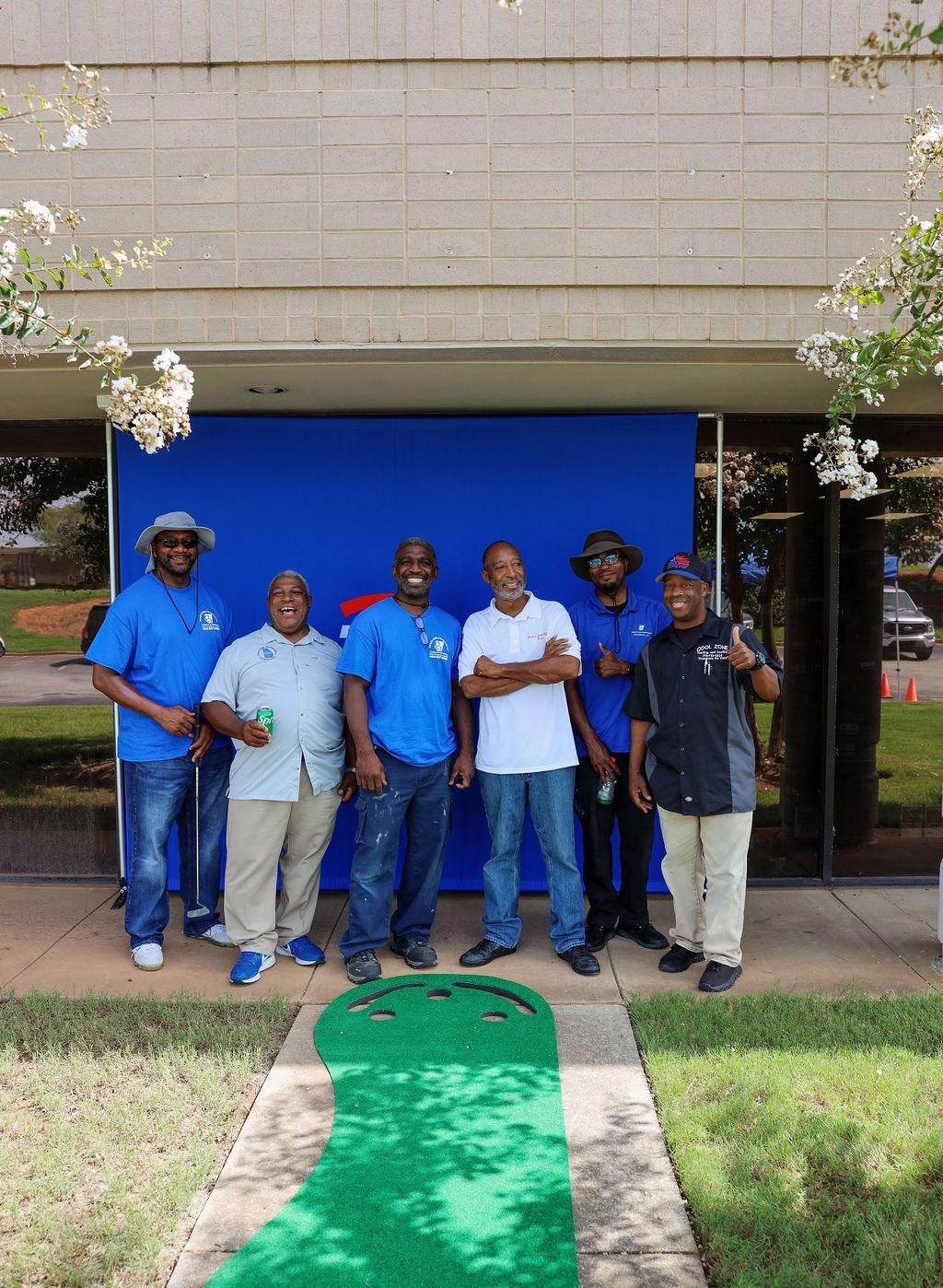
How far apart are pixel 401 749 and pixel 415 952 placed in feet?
3.35

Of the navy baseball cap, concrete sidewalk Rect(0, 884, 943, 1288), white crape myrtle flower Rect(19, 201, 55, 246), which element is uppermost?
white crape myrtle flower Rect(19, 201, 55, 246)

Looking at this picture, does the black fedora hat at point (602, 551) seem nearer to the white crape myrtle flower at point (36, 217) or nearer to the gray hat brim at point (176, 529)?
the gray hat brim at point (176, 529)

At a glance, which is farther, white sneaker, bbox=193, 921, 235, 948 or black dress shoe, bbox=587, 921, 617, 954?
white sneaker, bbox=193, 921, 235, 948

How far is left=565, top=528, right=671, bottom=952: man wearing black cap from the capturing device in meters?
5.20

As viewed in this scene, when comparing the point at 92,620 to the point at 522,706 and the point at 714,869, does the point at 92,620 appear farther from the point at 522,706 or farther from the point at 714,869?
the point at 714,869

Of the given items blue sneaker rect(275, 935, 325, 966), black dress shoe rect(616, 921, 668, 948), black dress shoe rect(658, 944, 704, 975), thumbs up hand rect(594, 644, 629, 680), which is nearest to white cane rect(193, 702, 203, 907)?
blue sneaker rect(275, 935, 325, 966)

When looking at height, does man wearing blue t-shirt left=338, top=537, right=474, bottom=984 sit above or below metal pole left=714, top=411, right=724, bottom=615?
below

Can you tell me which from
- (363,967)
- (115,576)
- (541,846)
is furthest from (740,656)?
(115,576)

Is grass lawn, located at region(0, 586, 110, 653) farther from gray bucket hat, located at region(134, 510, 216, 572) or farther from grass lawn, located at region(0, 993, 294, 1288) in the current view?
grass lawn, located at region(0, 993, 294, 1288)

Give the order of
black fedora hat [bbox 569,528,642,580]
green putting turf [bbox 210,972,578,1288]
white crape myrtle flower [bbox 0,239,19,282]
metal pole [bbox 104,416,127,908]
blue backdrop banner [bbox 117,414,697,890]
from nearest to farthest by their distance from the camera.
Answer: white crape myrtle flower [bbox 0,239,19,282], green putting turf [bbox 210,972,578,1288], black fedora hat [bbox 569,528,642,580], blue backdrop banner [bbox 117,414,697,890], metal pole [bbox 104,416,127,908]

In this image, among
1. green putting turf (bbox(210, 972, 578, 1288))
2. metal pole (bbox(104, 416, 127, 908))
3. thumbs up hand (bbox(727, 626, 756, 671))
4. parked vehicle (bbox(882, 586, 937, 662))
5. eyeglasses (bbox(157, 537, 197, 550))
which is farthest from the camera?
parked vehicle (bbox(882, 586, 937, 662))

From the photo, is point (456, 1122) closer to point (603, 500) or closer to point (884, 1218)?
point (884, 1218)

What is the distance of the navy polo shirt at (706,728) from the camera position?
4621 mm

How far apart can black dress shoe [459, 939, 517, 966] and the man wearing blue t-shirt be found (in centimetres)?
17
